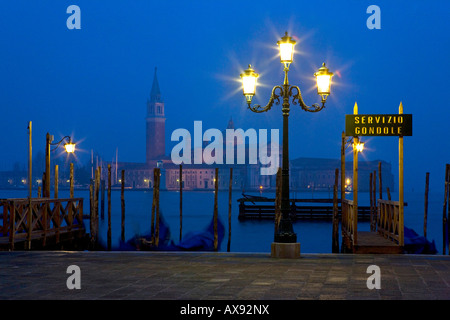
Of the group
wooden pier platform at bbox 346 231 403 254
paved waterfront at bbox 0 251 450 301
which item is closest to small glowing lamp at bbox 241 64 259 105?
paved waterfront at bbox 0 251 450 301

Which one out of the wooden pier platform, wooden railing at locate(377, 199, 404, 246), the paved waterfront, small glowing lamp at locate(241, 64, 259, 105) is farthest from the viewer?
the wooden pier platform

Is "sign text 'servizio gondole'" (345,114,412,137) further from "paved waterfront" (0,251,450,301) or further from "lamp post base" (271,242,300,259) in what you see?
"lamp post base" (271,242,300,259)

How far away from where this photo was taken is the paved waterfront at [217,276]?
7.12 m

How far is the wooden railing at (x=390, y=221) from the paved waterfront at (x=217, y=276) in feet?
11.4

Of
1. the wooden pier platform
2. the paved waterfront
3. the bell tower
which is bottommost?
the wooden pier platform

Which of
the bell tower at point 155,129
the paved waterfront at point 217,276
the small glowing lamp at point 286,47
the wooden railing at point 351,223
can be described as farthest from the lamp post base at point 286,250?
the bell tower at point 155,129

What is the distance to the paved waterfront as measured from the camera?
7117mm

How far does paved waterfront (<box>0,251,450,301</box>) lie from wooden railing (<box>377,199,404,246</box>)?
3.48 m

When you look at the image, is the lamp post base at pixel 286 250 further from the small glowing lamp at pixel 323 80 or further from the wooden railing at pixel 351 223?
the wooden railing at pixel 351 223

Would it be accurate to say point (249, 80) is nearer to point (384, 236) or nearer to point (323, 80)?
point (323, 80)

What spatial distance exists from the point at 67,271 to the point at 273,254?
11.7 feet

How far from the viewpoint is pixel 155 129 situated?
173625 millimetres
